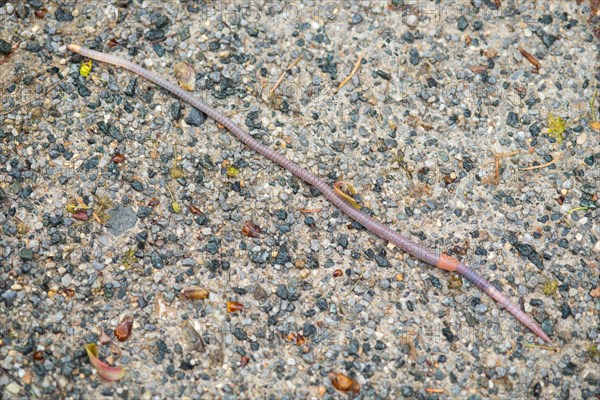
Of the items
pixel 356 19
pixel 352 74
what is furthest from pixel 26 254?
pixel 356 19

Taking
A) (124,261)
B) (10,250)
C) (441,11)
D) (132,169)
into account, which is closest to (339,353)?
(124,261)

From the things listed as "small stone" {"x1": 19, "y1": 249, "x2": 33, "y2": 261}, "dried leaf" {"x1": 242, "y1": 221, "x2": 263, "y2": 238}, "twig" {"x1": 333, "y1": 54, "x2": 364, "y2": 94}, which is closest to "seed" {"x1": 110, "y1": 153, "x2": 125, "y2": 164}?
"small stone" {"x1": 19, "y1": 249, "x2": 33, "y2": 261}

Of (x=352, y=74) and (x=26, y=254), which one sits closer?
(x=26, y=254)

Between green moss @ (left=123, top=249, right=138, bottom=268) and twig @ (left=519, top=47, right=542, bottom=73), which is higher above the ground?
twig @ (left=519, top=47, right=542, bottom=73)

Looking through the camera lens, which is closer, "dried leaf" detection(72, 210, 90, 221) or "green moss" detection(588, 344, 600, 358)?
"green moss" detection(588, 344, 600, 358)

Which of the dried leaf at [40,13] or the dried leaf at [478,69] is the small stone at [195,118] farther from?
the dried leaf at [478,69]

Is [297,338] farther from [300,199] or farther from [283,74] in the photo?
[283,74]

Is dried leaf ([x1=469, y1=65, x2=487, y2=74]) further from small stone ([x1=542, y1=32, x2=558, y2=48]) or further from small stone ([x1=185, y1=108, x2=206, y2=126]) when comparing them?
small stone ([x1=185, y1=108, x2=206, y2=126])
